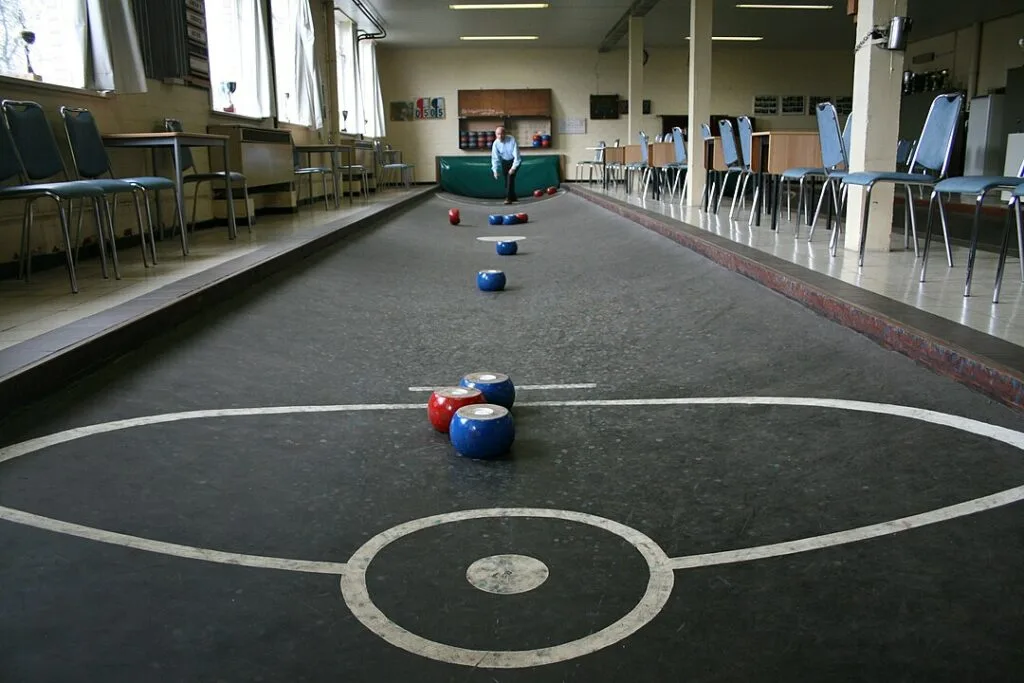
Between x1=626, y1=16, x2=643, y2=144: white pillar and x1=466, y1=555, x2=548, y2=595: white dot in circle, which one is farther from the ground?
x1=626, y1=16, x2=643, y2=144: white pillar

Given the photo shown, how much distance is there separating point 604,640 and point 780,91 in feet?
68.3

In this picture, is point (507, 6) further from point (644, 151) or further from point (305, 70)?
point (305, 70)

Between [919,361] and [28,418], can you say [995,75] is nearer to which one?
[919,361]

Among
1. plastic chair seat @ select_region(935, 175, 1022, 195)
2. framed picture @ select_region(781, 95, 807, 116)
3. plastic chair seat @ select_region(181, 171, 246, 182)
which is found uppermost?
framed picture @ select_region(781, 95, 807, 116)

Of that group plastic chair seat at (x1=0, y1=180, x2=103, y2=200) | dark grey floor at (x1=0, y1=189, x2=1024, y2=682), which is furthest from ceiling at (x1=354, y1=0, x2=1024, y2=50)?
dark grey floor at (x1=0, y1=189, x2=1024, y2=682)

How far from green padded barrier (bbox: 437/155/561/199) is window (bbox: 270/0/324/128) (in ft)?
22.7

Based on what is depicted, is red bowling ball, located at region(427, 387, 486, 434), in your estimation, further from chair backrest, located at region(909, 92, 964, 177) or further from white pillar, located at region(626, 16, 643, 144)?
white pillar, located at region(626, 16, 643, 144)

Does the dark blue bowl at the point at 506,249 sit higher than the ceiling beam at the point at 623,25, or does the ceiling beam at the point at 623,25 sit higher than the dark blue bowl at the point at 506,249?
the ceiling beam at the point at 623,25

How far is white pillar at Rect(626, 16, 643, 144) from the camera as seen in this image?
1474 cm

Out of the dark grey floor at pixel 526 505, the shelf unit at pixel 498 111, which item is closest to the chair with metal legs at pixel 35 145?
the dark grey floor at pixel 526 505

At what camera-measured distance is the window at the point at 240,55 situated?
28.6ft

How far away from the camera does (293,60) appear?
10.9 metres

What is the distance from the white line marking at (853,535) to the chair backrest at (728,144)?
20.0ft

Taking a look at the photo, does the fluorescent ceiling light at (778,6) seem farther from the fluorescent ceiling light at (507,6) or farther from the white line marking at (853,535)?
the white line marking at (853,535)
